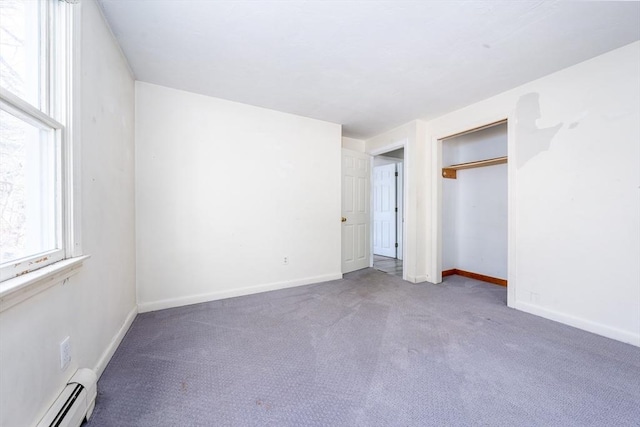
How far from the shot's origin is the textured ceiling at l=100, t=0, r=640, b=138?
1622 millimetres

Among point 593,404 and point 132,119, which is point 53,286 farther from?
point 593,404

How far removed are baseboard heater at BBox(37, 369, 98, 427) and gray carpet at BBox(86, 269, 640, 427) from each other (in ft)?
0.27

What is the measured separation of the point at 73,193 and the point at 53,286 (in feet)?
1.51

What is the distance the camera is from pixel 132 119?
2410 millimetres

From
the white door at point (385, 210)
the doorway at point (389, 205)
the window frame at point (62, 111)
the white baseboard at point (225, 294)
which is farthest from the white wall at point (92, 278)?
the white door at point (385, 210)

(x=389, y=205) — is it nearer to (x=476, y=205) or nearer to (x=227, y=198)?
(x=476, y=205)

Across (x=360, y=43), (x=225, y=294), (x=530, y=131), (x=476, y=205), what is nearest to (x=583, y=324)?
(x=530, y=131)

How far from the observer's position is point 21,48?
1046 millimetres

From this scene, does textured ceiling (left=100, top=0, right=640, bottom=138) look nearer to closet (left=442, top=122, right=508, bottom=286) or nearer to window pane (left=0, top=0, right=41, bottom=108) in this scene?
window pane (left=0, top=0, right=41, bottom=108)

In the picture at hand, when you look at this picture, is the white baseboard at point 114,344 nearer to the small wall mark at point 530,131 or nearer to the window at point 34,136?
the window at point 34,136

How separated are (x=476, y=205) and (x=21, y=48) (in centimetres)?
470

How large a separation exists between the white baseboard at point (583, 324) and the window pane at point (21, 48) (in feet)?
13.0

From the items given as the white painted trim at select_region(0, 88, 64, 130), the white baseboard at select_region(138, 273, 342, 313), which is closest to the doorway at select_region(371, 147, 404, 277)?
the white baseboard at select_region(138, 273, 342, 313)

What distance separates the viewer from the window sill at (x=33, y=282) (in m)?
0.83
